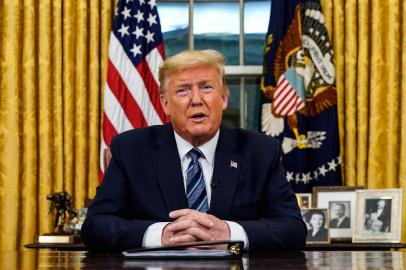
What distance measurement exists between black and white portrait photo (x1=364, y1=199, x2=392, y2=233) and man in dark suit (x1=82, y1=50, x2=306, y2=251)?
1654mm

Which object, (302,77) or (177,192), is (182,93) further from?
(302,77)

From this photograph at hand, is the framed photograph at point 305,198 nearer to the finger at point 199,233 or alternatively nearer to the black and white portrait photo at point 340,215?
the black and white portrait photo at point 340,215

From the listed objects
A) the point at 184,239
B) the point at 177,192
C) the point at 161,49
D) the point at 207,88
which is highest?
the point at 161,49

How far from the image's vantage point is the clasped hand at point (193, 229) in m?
2.67

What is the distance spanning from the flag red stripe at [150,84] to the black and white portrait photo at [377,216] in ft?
4.88

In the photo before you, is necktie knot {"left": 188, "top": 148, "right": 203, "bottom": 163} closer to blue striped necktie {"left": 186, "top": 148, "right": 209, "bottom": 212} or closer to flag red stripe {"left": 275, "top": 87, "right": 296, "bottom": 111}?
blue striped necktie {"left": 186, "top": 148, "right": 209, "bottom": 212}

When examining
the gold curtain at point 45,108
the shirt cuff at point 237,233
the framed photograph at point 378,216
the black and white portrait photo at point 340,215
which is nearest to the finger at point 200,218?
the shirt cuff at point 237,233

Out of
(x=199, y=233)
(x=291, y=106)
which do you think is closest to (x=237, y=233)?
(x=199, y=233)

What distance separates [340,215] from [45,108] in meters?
2.06

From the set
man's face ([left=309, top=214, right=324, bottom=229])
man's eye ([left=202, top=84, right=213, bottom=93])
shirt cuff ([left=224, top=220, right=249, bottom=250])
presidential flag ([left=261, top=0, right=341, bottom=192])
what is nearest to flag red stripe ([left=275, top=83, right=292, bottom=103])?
presidential flag ([left=261, top=0, right=341, bottom=192])

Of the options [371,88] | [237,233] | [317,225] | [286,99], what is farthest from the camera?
[371,88]

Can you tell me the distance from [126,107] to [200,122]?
2.16 m

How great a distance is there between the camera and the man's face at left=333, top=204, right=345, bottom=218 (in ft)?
15.8

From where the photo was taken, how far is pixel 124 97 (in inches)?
205
